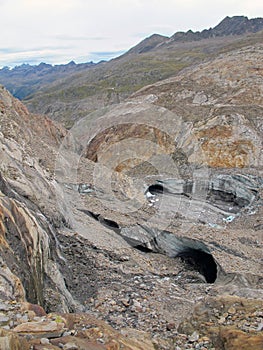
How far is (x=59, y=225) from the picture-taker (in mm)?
11875

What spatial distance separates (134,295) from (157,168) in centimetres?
1861

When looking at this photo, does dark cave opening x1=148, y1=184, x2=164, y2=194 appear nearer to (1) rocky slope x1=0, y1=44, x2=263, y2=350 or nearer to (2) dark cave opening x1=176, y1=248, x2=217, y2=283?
(1) rocky slope x1=0, y1=44, x2=263, y2=350

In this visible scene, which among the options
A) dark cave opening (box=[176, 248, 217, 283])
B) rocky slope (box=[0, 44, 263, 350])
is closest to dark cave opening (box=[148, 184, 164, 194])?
rocky slope (box=[0, 44, 263, 350])

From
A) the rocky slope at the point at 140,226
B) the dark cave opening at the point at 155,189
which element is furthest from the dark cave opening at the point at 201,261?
the dark cave opening at the point at 155,189

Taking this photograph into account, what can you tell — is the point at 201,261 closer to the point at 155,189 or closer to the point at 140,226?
the point at 140,226

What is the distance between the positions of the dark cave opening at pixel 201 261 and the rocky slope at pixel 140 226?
54 mm

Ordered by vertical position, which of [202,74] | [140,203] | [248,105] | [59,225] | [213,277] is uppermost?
[202,74]

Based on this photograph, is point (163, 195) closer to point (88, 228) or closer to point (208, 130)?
point (208, 130)

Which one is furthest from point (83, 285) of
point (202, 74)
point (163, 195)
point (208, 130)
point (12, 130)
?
point (202, 74)

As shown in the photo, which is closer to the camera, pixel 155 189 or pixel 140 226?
pixel 140 226

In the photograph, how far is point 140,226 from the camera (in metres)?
16.1

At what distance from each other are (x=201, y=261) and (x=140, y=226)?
9.65 ft

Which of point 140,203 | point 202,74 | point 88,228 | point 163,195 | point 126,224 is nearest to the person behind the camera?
point 88,228

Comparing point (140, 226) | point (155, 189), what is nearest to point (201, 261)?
point (140, 226)
